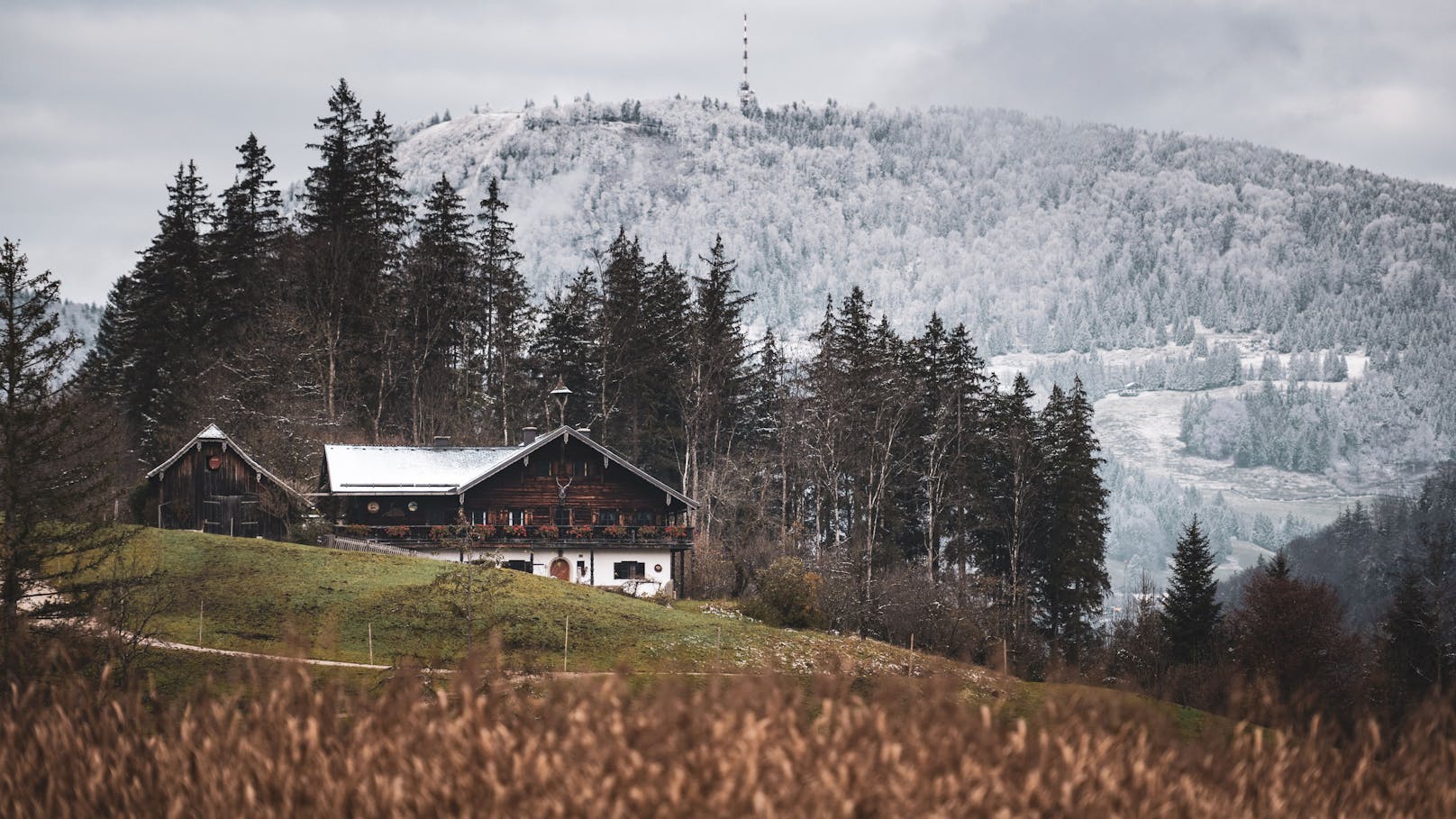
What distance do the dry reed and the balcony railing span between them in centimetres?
4728

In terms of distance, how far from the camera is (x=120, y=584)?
2645cm

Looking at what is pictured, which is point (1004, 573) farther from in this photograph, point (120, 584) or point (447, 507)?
point (120, 584)

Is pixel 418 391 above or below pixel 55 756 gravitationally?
above

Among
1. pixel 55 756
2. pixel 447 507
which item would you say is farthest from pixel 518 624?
pixel 55 756

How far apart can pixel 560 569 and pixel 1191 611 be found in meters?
29.4

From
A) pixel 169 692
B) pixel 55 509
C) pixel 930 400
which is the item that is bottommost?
pixel 169 692

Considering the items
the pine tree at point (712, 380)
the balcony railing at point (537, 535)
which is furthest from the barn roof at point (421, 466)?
the pine tree at point (712, 380)

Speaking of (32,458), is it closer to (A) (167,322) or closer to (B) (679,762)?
(B) (679,762)

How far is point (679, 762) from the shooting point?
8.19 metres

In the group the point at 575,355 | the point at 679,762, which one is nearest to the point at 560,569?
the point at 575,355

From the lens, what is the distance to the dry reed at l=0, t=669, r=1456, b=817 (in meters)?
8.13

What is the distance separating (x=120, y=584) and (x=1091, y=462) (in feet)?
179

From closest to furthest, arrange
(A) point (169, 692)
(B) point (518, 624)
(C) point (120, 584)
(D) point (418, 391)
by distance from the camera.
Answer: (C) point (120, 584)
(A) point (169, 692)
(B) point (518, 624)
(D) point (418, 391)

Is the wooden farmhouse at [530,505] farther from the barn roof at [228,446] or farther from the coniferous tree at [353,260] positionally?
the coniferous tree at [353,260]
